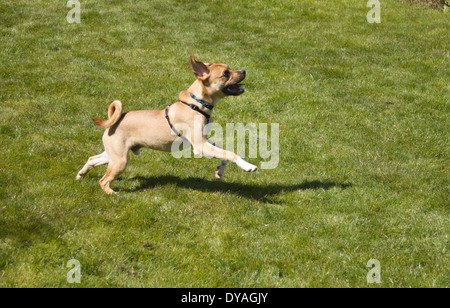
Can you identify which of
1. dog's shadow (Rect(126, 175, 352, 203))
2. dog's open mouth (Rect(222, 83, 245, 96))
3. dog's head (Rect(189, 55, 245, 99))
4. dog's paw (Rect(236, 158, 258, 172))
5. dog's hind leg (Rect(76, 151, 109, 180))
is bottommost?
dog's shadow (Rect(126, 175, 352, 203))

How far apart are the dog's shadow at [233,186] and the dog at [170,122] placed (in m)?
0.49

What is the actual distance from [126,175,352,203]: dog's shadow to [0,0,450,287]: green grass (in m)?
0.04

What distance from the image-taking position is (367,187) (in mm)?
7859

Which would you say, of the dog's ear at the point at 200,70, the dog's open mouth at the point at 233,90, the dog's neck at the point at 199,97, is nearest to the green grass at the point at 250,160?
the dog's neck at the point at 199,97

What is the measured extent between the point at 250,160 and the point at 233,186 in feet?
3.94

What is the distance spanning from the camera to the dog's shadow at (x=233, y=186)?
7.59 m

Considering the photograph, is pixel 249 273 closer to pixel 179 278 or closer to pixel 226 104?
pixel 179 278

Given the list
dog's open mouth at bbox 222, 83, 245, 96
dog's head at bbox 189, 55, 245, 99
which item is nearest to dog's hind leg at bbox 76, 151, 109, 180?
dog's head at bbox 189, 55, 245, 99

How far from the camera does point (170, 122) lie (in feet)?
23.4

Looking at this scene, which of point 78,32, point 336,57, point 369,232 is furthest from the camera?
point 78,32

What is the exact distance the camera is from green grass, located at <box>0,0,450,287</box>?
18.5 feet

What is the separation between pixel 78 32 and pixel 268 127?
7958mm

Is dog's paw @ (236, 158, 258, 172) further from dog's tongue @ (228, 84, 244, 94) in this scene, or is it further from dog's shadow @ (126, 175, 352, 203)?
dog's tongue @ (228, 84, 244, 94)

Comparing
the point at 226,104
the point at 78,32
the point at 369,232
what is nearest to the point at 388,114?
the point at 226,104
